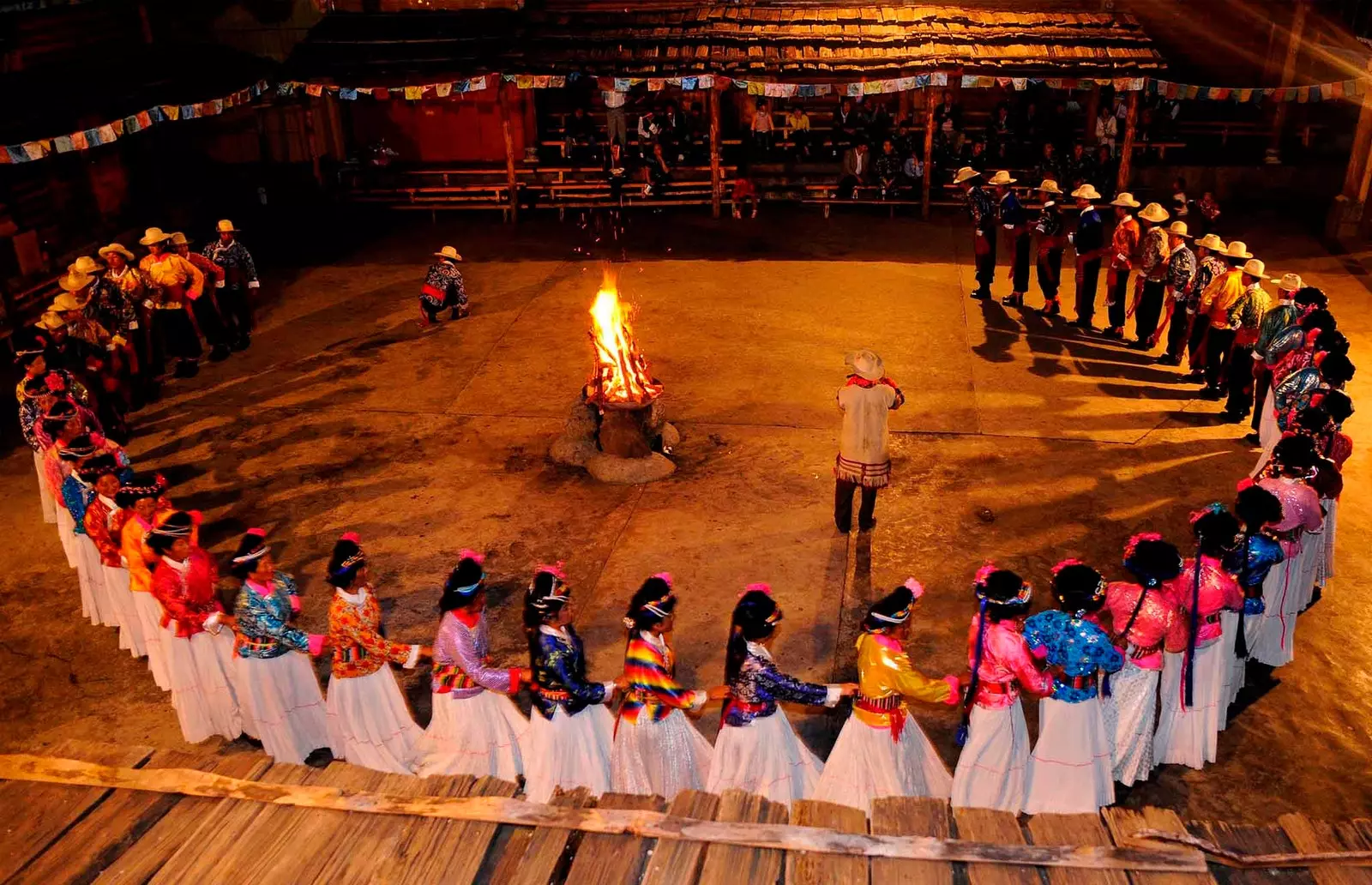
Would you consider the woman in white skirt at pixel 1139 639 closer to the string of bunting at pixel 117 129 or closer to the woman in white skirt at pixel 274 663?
the woman in white skirt at pixel 274 663

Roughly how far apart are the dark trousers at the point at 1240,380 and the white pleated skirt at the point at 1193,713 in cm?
528

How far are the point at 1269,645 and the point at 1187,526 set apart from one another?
6.40 ft

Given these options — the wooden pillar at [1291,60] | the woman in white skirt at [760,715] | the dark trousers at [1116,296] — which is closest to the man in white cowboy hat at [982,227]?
the dark trousers at [1116,296]

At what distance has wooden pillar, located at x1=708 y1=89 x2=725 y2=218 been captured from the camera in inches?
723

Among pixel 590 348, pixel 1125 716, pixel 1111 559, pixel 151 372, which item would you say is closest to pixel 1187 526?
pixel 1111 559

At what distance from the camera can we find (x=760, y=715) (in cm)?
559

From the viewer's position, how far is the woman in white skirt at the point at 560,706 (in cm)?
550

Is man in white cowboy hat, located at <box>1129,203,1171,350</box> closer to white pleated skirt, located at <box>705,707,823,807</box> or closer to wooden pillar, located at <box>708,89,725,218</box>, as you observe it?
wooden pillar, located at <box>708,89,725,218</box>

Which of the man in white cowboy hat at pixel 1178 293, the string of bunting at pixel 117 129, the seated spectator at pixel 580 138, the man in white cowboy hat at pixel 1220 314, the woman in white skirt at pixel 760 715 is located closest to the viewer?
the woman in white skirt at pixel 760 715

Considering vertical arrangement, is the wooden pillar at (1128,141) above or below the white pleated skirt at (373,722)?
above

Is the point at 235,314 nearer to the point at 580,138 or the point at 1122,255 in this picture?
the point at 580,138

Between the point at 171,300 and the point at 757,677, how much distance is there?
33.1ft

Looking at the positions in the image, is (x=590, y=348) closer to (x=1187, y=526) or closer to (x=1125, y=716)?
(x=1187, y=526)

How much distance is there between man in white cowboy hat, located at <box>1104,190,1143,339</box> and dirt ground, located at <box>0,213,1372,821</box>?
0.72m
